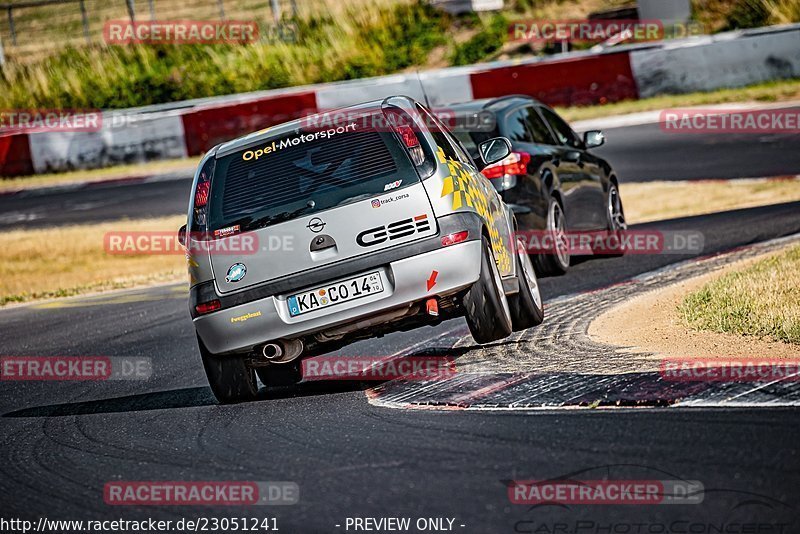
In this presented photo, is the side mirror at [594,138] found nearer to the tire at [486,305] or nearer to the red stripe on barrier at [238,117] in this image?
the tire at [486,305]

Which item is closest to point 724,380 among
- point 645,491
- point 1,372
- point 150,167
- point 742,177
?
point 645,491

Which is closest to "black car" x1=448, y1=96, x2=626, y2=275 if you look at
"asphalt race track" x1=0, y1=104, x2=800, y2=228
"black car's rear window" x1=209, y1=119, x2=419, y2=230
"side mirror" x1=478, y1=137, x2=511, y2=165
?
"side mirror" x1=478, y1=137, x2=511, y2=165

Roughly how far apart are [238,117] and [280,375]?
762 inches

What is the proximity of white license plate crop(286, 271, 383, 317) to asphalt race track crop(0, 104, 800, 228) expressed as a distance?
11145 mm

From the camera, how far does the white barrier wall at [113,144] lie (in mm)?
27875

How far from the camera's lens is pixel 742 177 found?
17297 millimetres

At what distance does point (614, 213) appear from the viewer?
43.4 feet

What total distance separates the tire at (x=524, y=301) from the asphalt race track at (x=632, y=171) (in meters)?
9.18

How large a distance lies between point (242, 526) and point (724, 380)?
253cm

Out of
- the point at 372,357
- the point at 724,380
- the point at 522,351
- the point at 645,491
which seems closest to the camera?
the point at 645,491

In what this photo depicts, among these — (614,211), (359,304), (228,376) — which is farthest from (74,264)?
(359,304)

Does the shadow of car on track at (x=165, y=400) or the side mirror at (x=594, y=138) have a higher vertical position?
the side mirror at (x=594, y=138)

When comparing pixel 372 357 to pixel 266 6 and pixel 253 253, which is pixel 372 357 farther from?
pixel 266 6

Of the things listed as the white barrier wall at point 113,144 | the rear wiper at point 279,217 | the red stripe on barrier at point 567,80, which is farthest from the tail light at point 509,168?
the white barrier wall at point 113,144
